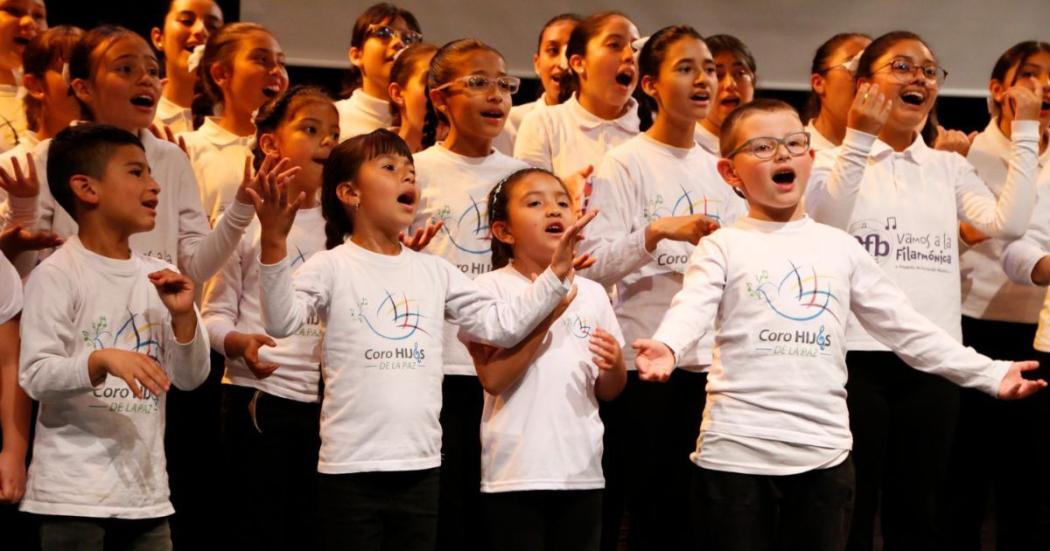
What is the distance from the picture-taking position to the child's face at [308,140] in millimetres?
3863

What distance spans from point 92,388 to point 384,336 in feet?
2.16

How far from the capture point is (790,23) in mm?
5820

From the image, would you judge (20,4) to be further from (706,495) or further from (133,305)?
(706,495)

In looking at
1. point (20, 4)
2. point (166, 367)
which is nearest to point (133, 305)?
point (166, 367)

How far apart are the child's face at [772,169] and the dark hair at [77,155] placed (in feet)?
4.77

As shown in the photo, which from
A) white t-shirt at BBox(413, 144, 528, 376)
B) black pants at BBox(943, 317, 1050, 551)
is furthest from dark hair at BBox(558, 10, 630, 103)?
black pants at BBox(943, 317, 1050, 551)

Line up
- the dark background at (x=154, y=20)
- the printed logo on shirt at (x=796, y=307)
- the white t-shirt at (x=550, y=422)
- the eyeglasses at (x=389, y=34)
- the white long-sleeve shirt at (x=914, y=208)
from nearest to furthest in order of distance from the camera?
the printed logo on shirt at (x=796, y=307), the white t-shirt at (x=550, y=422), the white long-sleeve shirt at (x=914, y=208), the eyeglasses at (x=389, y=34), the dark background at (x=154, y=20)

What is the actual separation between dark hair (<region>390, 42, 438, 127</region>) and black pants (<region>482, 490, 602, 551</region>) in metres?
1.52

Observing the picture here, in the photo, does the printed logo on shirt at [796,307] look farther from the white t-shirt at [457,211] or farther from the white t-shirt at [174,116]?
the white t-shirt at [174,116]

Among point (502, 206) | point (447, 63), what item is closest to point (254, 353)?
point (502, 206)

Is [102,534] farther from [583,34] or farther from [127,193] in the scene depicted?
[583,34]

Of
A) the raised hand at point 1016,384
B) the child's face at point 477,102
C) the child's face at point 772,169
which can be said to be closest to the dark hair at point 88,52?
the child's face at point 477,102

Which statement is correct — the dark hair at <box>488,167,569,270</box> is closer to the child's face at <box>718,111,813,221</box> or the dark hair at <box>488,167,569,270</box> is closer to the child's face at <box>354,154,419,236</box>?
the child's face at <box>354,154,419,236</box>

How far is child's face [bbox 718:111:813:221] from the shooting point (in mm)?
3287
